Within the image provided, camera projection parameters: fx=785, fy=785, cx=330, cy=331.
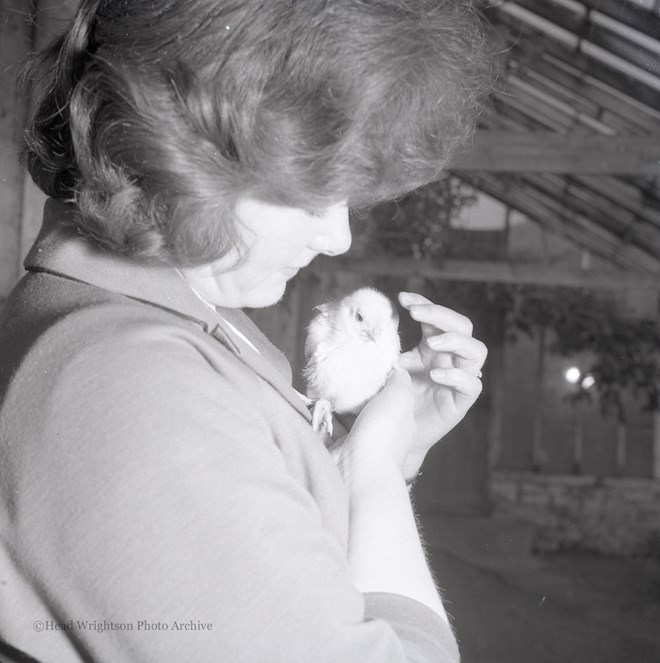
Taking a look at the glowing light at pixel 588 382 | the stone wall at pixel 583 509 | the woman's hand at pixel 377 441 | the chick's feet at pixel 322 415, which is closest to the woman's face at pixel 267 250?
the woman's hand at pixel 377 441

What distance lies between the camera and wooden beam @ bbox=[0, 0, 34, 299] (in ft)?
5.74

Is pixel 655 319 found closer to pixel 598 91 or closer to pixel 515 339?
pixel 515 339

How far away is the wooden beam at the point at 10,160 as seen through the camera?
1.75 m

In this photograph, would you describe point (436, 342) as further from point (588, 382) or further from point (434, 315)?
point (588, 382)

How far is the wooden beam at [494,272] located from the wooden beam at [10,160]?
2288 mm

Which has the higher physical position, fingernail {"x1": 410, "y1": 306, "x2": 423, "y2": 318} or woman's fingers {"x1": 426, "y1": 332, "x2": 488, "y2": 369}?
fingernail {"x1": 410, "y1": 306, "x2": 423, "y2": 318}

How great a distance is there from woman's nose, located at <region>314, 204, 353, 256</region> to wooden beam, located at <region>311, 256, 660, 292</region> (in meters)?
3.20

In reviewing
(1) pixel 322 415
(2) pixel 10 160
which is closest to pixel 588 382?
(2) pixel 10 160

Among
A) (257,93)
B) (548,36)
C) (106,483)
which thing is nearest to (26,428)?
(106,483)

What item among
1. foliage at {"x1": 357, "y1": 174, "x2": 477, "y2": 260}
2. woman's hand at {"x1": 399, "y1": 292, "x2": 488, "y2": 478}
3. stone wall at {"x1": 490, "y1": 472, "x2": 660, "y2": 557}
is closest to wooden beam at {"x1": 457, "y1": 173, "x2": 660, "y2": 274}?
foliage at {"x1": 357, "y1": 174, "x2": 477, "y2": 260}

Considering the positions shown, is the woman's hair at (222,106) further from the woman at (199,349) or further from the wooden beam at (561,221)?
the wooden beam at (561,221)

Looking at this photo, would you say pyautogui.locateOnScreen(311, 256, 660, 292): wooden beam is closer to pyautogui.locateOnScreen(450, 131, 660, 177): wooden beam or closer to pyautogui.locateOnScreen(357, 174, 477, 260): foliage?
pyautogui.locateOnScreen(357, 174, 477, 260): foliage

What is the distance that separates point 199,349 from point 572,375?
5.57 m

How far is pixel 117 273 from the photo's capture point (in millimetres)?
653
